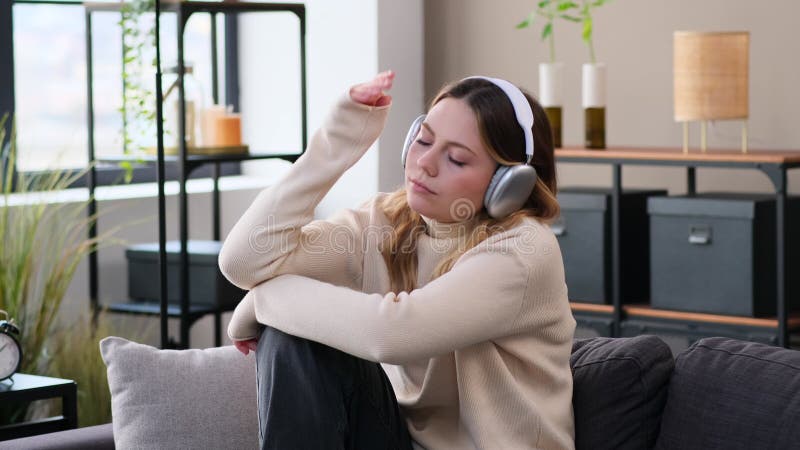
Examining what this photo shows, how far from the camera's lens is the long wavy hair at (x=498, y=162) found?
6.84ft

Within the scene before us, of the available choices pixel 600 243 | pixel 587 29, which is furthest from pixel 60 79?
pixel 600 243

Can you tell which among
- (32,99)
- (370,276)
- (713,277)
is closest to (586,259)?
(713,277)

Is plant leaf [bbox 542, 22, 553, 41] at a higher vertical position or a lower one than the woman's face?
higher

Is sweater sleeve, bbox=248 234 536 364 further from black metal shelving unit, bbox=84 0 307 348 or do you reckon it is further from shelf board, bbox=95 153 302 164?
shelf board, bbox=95 153 302 164

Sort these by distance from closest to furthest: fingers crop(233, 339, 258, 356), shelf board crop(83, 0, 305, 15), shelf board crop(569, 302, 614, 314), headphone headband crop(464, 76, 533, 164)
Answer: headphone headband crop(464, 76, 533, 164), fingers crop(233, 339, 258, 356), shelf board crop(83, 0, 305, 15), shelf board crop(569, 302, 614, 314)

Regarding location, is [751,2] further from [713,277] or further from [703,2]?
[713,277]

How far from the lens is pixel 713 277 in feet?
11.8

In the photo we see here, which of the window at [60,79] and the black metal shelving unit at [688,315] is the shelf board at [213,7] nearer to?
the window at [60,79]

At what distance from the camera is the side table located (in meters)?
2.81

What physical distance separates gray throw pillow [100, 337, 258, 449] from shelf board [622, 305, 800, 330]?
1736mm

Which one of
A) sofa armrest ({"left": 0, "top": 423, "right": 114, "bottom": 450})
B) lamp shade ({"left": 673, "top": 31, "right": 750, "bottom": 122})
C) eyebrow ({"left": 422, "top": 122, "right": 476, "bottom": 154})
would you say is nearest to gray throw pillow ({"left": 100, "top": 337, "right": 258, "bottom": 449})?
sofa armrest ({"left": 0, "top": 423, "right": 114, "bottom": 450})

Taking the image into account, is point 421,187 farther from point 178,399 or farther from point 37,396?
point 37,396

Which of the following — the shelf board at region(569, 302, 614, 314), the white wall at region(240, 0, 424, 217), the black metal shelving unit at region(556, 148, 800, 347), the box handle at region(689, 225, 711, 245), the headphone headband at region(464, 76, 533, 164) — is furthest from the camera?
the white wall at region(240, 0, 424, 217)

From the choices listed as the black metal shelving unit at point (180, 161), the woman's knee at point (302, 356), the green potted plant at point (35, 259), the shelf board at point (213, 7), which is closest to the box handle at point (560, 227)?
the black metal shelving unit at point (180, 161)
